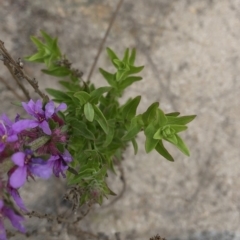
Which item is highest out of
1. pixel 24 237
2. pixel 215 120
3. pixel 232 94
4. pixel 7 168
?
pixel 232 94

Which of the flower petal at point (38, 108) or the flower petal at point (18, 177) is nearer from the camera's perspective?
the flower petal at point (18, 177)

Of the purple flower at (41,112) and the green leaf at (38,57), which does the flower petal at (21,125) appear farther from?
the green leaf at (38,57)

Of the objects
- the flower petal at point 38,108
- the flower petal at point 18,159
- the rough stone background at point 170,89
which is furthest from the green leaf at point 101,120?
the rough stone background at point 170,89

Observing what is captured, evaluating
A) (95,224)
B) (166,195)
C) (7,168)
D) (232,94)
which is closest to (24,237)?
(95,224)

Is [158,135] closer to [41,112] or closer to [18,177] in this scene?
[41,112]

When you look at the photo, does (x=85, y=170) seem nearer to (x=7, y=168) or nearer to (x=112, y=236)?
(x=7, y=168)

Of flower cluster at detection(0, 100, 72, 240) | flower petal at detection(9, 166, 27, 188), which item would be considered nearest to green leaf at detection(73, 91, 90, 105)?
flower cluster at detection(0, 100, 72, 240)
